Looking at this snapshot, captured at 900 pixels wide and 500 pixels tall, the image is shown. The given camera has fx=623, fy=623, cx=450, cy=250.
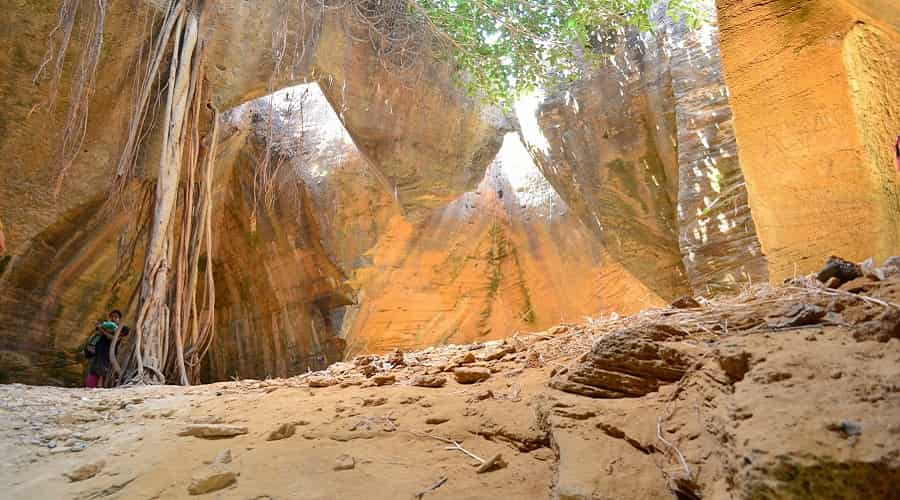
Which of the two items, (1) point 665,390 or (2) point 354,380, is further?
(2) point 354,380

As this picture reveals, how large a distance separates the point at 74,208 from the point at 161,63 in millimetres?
1673

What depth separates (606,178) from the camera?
741 centimetres

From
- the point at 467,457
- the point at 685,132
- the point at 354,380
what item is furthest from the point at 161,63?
the point at 467,457

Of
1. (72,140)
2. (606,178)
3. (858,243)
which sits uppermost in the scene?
(72,140)

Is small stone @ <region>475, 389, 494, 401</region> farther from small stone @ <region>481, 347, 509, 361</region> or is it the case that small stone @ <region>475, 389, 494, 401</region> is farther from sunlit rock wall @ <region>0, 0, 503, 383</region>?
sunlit rock wall @ <region>0, 0, 503, 383</region>

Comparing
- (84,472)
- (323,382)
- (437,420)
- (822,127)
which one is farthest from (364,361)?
(822,127)

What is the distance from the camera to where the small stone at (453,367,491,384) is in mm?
2398

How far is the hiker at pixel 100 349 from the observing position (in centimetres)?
532

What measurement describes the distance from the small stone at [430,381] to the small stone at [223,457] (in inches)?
30.2

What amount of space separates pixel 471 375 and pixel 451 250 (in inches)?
275

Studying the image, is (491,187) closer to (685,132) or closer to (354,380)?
(685,132)

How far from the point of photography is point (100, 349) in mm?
5762

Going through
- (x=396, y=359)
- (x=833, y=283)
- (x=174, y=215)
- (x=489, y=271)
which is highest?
(x=174, y=215)

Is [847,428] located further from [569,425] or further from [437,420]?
[437,420]
